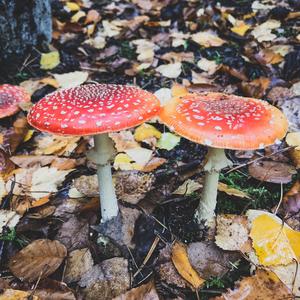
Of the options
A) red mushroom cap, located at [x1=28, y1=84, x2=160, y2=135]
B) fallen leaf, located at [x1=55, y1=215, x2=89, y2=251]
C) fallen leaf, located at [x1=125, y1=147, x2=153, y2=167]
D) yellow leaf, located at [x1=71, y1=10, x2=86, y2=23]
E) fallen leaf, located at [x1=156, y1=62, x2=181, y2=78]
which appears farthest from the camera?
yellow leaf, located at [x1=71, y1=10, x2=86, y2=23]

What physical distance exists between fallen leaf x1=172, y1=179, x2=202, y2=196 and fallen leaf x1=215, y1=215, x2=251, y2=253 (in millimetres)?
244

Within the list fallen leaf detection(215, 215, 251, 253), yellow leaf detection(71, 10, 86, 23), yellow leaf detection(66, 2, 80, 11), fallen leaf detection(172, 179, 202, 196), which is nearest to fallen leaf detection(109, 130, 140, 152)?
fallen leaf detection(172, 179, 202, 196)

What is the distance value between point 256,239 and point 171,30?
259cm

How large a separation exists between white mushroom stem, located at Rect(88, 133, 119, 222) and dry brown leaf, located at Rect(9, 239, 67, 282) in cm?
26

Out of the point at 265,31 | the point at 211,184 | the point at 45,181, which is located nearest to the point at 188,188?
the point at 211,184

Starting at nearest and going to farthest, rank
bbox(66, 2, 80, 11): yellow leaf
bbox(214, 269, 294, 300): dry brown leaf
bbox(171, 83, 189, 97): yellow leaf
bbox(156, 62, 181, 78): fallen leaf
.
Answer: bbox(214, 269, 294, 300): dry brown leaf
bbox(171, 83, 189, 97): yellow leaf
bbox(156, 62, 181, 78): fallen leaf
bbox(66, 2, 80, 11): yellow leaf

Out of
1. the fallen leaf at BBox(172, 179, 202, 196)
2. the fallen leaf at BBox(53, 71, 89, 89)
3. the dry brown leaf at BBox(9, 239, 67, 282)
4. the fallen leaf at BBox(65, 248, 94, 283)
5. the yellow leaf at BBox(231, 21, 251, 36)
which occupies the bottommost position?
the fallen leaf at BBox(65, 248, 94, 283)

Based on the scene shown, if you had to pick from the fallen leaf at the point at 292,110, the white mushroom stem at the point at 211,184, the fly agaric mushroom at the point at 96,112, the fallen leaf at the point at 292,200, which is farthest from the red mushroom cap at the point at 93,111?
the fallen leaf at the point at 292,110

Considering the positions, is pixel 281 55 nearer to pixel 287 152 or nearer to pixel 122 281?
pixel 287 152

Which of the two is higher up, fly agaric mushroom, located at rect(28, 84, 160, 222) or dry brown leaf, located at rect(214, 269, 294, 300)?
fly agaric mushroom, located at rect(28, 84, 160, 222)

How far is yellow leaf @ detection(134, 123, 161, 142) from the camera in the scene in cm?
236

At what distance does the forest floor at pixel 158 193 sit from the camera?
1584mm

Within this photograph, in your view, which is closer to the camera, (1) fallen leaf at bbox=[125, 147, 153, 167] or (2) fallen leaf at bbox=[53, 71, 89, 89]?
(1) fallen leaf at bbox=[125, 147, 153, 167]

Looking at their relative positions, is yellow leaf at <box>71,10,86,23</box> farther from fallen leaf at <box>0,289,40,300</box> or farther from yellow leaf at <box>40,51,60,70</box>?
fallen leaf at <box>0,289,40,300</box>
